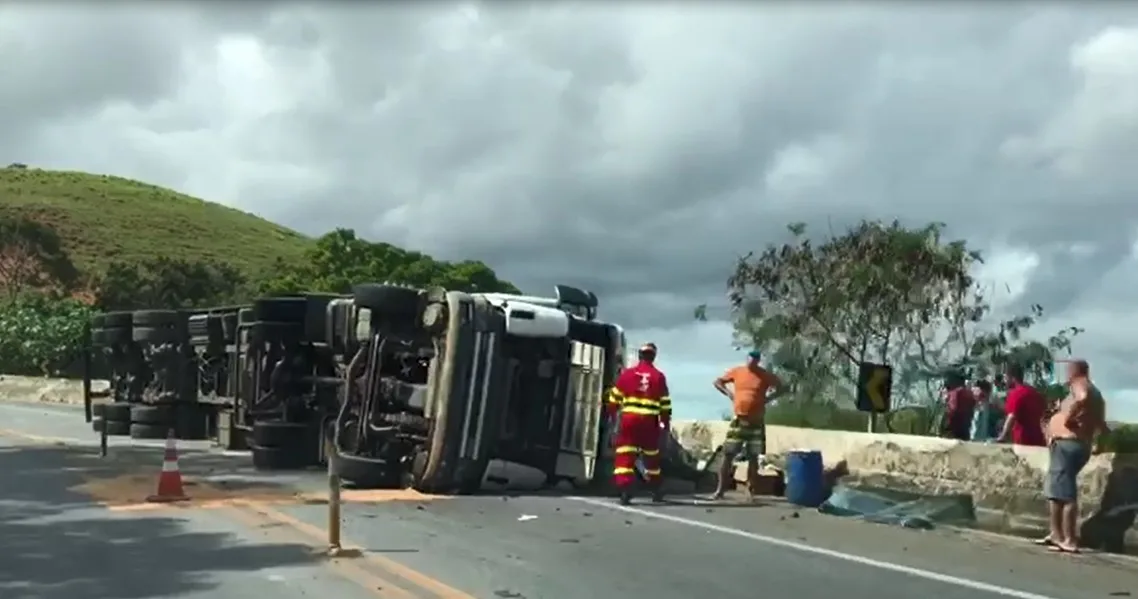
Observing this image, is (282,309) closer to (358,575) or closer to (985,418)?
(985,418)

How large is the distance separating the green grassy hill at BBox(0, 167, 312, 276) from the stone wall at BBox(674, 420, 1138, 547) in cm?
7748

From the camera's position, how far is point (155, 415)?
71.7 ft

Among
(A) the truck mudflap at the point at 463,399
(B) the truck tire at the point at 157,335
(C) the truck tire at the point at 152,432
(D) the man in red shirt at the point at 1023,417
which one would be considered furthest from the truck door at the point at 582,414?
(C) the truck tire at the point at 152,432

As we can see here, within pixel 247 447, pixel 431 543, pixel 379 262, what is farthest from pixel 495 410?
pixel 379 262

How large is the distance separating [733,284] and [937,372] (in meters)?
3.84

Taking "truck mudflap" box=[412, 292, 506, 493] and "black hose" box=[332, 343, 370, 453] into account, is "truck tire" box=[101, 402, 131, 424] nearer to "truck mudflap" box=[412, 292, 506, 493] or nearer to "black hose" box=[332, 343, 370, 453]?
"black hose" box=[332, 343, 370, 453]

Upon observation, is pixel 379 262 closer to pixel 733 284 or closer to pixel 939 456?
pixel 733 284

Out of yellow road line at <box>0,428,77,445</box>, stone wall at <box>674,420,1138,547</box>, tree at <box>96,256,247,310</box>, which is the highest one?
tree at <box>96,256,247,310</box>

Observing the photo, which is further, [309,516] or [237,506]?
[237,506]

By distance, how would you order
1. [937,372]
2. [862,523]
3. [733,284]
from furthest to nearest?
[733,284], [937,372], [862,523]

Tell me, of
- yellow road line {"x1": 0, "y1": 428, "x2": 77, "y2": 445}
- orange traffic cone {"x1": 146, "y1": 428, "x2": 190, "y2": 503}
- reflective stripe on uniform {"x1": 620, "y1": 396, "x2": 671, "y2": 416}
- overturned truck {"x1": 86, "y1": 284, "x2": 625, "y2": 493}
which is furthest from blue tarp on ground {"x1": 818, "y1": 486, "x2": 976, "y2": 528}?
yellow road line {"x1": 0, "y1": 428, "x2": 77, "y2": 445}

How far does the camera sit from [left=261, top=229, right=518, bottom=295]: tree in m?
58.8

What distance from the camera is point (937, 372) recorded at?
18719 mm

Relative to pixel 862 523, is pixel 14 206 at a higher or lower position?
higher
